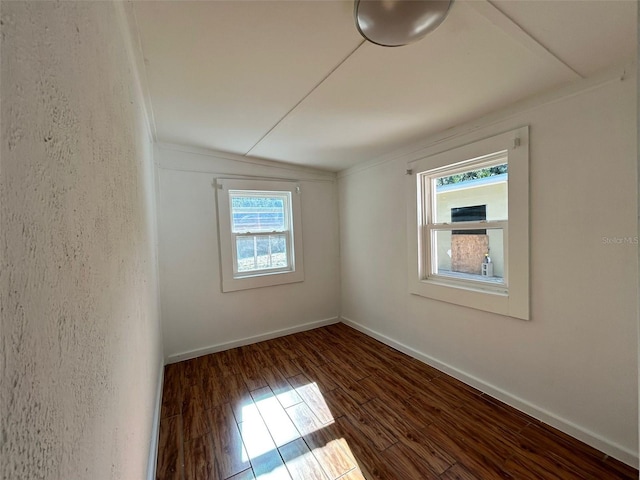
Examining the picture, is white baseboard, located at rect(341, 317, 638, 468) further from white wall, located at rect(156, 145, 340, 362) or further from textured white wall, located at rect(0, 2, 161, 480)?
textured white wall, located at rect(0, 2, 161, 480)

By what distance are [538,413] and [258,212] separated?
294 cm

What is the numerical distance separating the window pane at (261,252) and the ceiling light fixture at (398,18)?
233 cm

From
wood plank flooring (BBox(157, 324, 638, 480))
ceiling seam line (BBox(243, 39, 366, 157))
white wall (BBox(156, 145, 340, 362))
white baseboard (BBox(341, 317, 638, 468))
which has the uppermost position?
ceiling seam line (BBox(243, 39, 366, 157))

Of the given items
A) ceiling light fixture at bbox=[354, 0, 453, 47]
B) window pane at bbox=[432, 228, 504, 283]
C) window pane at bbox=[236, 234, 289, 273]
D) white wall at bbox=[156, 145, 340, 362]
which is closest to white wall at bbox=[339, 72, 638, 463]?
window pane at bbox=[432, 228, 504, 283]

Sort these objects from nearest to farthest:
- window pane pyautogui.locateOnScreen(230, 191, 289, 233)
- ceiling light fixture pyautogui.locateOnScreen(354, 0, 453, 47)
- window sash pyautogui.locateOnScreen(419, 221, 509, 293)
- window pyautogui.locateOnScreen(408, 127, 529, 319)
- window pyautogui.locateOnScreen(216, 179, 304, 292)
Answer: ceiling light fixture pyautogui.locateOnScreen(354, 0, 453, 47)
window pyautogui.locateOnScreen(408, 127, 529, 319)
window sash pyautogui.locateOnScreen(419, 221, 509, 293)
window pyautogui.locateOnScreen(216, 179, 304, 292)
window pane pyautogui.locateOnScreen(230, 191, 289, 233)

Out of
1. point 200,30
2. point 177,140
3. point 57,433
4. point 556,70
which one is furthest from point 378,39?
point 177,140

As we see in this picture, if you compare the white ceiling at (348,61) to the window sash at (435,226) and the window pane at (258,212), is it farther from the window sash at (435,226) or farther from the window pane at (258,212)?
the window pane at (258,212)

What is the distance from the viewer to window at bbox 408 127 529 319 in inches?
69.1

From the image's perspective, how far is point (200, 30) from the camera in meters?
1.10

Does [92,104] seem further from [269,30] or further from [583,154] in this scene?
[583,154]

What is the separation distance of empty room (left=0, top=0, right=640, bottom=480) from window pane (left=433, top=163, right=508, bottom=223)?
20mm

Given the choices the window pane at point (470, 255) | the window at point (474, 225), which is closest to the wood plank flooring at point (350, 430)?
the window at point (474, 225)

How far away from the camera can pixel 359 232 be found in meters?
3.17

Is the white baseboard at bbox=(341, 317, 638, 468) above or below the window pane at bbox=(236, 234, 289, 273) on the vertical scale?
below
